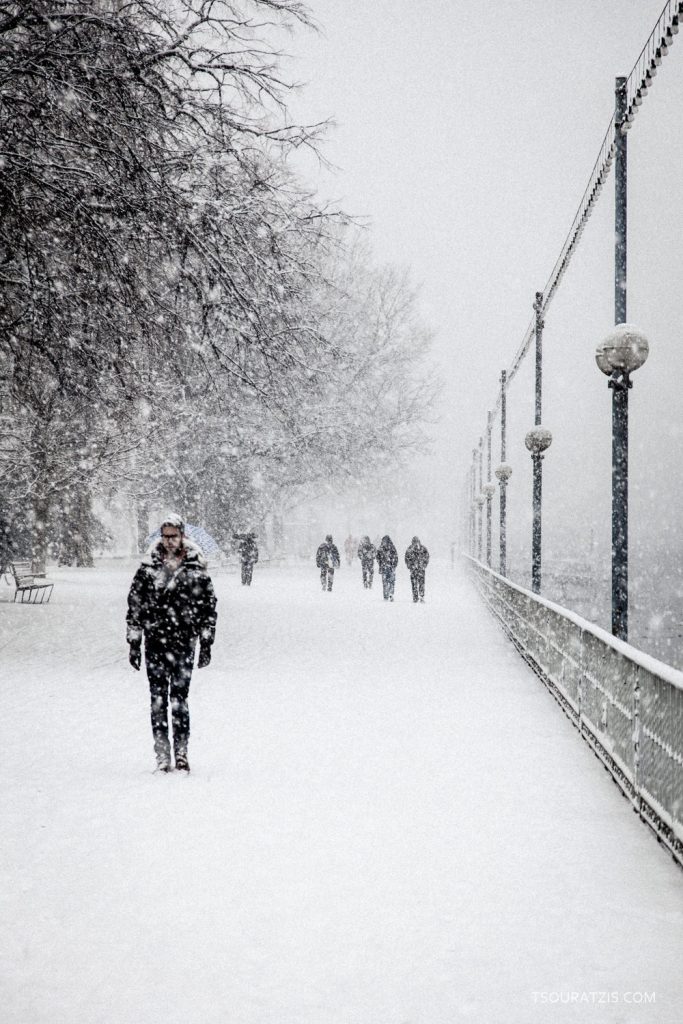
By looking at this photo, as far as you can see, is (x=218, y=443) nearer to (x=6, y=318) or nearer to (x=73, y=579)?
(x=73, y=579)

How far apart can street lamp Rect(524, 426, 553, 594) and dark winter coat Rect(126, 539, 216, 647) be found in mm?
10761

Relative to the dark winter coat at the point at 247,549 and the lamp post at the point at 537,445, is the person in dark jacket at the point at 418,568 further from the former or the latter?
the dark winter coat at the point at 247,549

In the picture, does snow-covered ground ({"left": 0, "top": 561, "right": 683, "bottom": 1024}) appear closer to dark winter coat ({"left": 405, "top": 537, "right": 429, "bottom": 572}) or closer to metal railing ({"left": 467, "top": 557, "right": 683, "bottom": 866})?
metal railing ({"left": 467, "top": 557, "right": 683, "bottom": 866})

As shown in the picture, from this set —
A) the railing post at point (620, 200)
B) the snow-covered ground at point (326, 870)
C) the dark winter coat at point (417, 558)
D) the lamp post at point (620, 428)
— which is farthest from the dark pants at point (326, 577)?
the railing post at point (620, 200)

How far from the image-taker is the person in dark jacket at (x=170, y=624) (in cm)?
657

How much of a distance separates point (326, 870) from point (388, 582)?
20981 mm

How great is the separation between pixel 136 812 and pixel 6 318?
24.8 ft

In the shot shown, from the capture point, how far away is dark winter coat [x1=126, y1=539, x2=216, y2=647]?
656 cm

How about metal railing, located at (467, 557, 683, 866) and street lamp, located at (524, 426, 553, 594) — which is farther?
street lamp, located at (524, 426, 553, 594)

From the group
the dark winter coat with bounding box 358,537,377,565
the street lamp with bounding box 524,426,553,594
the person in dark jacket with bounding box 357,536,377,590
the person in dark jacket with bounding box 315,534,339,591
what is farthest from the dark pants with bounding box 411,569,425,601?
the street lamp with bounding box 524,426,553,594

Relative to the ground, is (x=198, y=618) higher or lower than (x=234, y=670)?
higher


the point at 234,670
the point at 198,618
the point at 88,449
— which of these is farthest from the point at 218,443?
the point at 198,618

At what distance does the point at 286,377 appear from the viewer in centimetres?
1226

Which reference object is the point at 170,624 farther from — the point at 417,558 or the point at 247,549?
the point at 247,549
